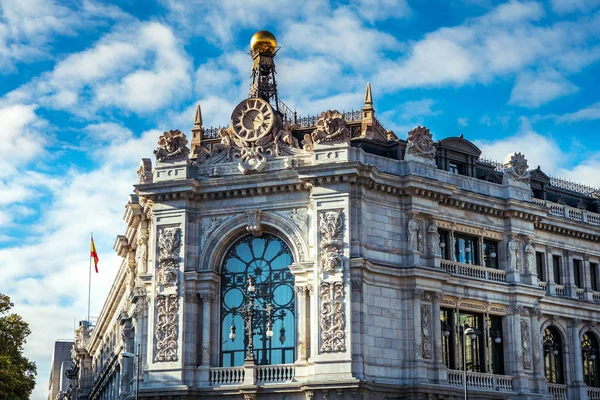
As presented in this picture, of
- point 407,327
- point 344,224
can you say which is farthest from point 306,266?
point 407,327

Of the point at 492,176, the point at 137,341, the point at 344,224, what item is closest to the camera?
the point at 344,224

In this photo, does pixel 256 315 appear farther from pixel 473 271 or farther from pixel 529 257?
pixel 529 257

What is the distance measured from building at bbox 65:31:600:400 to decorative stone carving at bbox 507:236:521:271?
0.10 metres

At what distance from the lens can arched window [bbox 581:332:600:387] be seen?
2564 inches

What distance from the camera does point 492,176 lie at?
209 ft

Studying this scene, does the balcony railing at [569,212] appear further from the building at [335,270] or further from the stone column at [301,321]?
the stone column at [301,321]

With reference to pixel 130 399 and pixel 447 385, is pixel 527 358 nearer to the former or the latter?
pixel 447 385

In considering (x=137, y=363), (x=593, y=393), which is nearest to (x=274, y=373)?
(x=137, y=363)

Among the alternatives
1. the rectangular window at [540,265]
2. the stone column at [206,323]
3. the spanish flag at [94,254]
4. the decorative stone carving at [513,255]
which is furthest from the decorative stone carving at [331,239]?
the spanish flag at [94,254]

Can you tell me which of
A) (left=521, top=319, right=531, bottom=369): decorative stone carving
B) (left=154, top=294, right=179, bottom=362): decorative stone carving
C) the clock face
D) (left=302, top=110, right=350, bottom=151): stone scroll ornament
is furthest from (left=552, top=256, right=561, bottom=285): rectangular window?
(left=154, top=294, right=179, bottom=362): decorative stone carving

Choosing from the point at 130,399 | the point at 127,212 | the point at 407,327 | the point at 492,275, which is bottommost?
the point at 130,399

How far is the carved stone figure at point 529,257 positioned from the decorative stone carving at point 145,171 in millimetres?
23432

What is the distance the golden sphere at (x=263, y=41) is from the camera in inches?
2648

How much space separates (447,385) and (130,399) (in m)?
17.6
